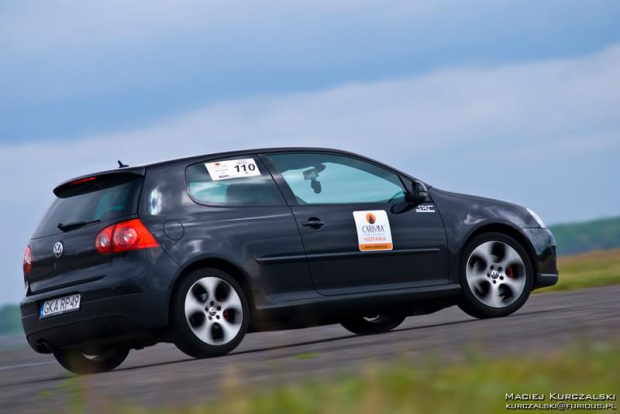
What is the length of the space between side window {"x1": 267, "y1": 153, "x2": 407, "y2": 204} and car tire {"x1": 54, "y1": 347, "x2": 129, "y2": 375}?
2.02 meters

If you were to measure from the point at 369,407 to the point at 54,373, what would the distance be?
5.89 meters

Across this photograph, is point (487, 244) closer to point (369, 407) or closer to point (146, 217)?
point (146, 217)

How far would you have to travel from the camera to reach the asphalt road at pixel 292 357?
22.2 feet

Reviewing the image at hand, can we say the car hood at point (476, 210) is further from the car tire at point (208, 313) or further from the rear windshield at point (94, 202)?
the rear windshield at point (94, 202)

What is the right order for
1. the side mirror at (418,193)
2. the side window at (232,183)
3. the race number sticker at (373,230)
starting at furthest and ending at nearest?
1. the side mirror at (418,193)
2. the race number sticker at (373,230)
3. the side window at (232,183)

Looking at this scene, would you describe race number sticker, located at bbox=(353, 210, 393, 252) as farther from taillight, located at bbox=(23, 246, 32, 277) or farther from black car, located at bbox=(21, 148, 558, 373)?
taillight, located at bbox=(23, 246, 32, 277)

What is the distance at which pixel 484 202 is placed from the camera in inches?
410

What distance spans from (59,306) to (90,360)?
0.95m

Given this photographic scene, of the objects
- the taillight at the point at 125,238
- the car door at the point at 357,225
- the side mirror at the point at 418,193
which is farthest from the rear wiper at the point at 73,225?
the side mirror at the point at 418,193

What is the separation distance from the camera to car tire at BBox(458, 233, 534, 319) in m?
10.1

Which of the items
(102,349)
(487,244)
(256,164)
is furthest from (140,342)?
(487,244)

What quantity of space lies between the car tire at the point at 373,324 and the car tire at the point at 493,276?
898 mm

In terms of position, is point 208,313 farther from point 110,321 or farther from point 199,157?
point 199,157

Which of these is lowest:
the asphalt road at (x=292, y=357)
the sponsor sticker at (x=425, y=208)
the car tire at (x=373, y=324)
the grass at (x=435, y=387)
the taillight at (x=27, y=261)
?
the car tire at (x=373, y=324)
